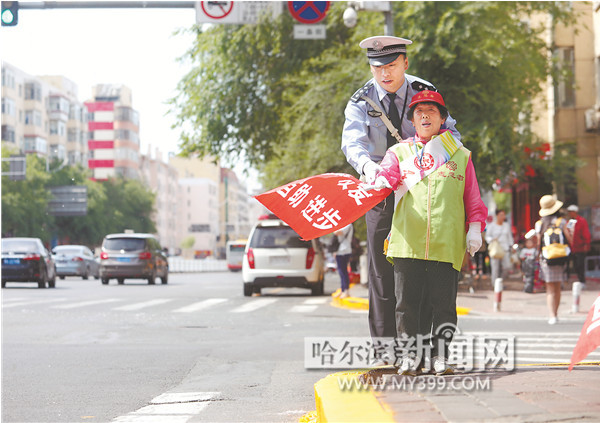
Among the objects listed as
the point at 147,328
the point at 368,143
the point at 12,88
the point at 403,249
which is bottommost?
→ the point at 147,328

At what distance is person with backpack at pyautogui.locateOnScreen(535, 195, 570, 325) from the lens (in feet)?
44.7

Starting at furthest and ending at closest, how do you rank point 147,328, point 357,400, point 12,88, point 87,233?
point 12,88, point 87,233, point 147,328, point 357,400

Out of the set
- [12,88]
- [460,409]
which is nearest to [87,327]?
[460,409]

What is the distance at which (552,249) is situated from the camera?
541 inches

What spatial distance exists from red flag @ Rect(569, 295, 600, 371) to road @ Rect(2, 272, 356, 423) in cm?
195

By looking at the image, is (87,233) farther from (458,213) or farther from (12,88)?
(458,213)

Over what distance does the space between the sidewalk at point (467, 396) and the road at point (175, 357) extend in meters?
0.95

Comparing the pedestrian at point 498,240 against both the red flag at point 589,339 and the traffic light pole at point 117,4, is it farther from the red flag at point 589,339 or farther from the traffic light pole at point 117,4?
the red flag at point 589,339

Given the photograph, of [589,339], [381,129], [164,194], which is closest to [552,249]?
[381,129]

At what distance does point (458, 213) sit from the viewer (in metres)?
5.57

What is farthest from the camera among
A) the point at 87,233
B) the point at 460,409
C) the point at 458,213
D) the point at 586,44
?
the point at 87,233

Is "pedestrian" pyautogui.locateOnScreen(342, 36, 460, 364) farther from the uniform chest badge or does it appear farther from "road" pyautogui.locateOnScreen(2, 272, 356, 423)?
"road" pyautogui.locateOnScreen(2, 272, 356, 423)

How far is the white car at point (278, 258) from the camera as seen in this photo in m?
23.3

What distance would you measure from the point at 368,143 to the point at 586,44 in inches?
1150
